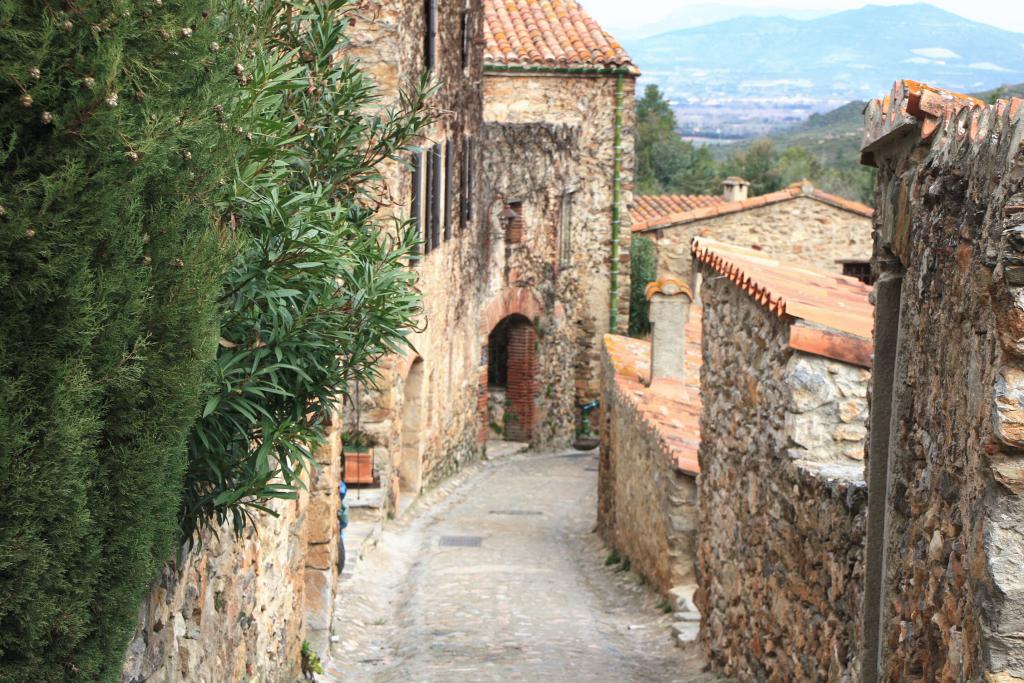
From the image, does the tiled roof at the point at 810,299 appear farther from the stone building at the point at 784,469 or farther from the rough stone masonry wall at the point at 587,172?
the rough stone masonry wall at the point at 587,172

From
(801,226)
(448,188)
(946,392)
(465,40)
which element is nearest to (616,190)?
(801,226)

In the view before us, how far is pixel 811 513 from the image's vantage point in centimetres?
529

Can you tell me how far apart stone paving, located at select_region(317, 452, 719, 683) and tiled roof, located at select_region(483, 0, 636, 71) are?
1032 centimetres

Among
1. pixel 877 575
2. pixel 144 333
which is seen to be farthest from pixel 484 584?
pixel 144 333

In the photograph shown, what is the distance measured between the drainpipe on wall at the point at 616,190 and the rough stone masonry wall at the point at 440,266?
172 inches

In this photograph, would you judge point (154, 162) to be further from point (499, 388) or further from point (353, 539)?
point (499, 388)

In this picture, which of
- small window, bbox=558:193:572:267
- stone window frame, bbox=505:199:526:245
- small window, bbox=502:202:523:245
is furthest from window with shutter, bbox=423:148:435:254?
small window, bbox=558:193:572:267

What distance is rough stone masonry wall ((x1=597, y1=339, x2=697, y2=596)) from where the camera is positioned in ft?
30.1

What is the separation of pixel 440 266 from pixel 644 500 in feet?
16.4

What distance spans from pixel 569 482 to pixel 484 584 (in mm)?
7160

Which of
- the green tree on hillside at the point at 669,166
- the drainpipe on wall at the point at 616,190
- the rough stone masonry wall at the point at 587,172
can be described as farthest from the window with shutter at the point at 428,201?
the green tree on hillside at the point at 669,166

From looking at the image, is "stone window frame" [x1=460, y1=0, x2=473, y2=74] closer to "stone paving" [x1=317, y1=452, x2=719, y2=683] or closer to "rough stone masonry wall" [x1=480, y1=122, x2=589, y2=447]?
"rough stone masonry wall" [x1=480, y1=122, x2=589, y2=447]

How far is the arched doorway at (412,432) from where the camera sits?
13.2 meters

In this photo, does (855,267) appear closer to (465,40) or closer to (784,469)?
(465,40)
